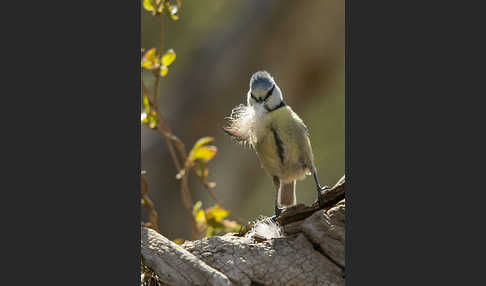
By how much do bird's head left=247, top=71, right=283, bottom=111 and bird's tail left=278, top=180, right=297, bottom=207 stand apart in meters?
0.32

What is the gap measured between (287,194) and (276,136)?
0.24 meters

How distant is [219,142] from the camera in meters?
3.00

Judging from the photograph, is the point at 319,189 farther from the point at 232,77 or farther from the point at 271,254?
the point at 232,77

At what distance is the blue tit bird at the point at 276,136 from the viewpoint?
2117 millimetres

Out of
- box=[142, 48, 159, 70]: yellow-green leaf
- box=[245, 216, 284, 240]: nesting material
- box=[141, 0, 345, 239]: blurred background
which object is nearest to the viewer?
box=[245, 216, 284, 240]: nesting material

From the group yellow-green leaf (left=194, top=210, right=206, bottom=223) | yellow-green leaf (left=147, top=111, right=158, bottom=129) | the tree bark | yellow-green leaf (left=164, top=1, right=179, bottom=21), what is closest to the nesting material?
the tree bark

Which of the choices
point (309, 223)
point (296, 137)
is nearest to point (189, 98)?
point (296, 137)

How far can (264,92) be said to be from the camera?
209 cm

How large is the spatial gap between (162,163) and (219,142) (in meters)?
0.39

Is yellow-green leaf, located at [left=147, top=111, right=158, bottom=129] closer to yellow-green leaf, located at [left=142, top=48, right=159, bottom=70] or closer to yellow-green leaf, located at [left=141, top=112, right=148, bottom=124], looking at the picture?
yellow-green leaf, located at [left=141, top=112, right=148, bottom=124]

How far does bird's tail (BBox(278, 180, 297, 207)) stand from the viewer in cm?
217

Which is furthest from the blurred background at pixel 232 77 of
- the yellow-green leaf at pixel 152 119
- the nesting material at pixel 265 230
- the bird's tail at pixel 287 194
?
the nesting material at pixel 265 230
